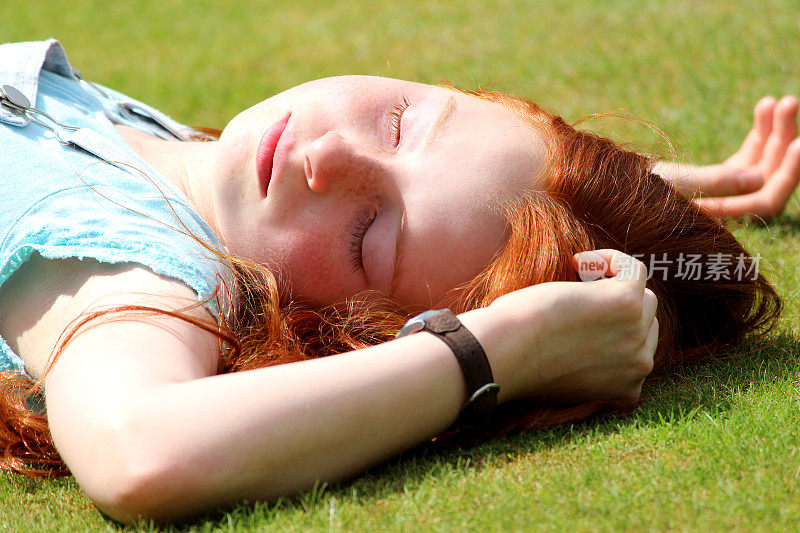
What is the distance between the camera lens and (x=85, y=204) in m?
2.54

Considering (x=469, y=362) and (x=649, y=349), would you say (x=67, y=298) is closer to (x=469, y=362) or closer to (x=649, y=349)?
(x=469, y=362)

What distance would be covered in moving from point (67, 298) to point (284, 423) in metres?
0.82

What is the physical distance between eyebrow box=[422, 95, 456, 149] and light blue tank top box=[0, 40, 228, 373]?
781 millimetres

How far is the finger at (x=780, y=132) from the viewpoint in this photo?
4337mm

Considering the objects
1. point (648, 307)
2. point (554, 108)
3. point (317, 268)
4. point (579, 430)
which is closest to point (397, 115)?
point (317, 268)

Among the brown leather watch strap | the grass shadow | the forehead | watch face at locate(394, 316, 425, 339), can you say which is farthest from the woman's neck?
the grass shadow

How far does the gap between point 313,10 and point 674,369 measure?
6.32m

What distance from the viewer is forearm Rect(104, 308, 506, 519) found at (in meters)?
1.99

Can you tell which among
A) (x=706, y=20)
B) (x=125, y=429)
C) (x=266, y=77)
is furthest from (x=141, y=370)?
(x=706, y=20)

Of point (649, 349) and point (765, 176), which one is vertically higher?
point (765, 176)

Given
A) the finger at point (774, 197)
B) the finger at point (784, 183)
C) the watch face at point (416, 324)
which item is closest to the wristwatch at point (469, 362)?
the watch face at point (416, 324)

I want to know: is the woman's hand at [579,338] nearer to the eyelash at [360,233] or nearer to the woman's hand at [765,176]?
the eyelash at [360,233]

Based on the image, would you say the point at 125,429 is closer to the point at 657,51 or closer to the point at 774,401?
the point at 774,401

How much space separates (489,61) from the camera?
260 inches
